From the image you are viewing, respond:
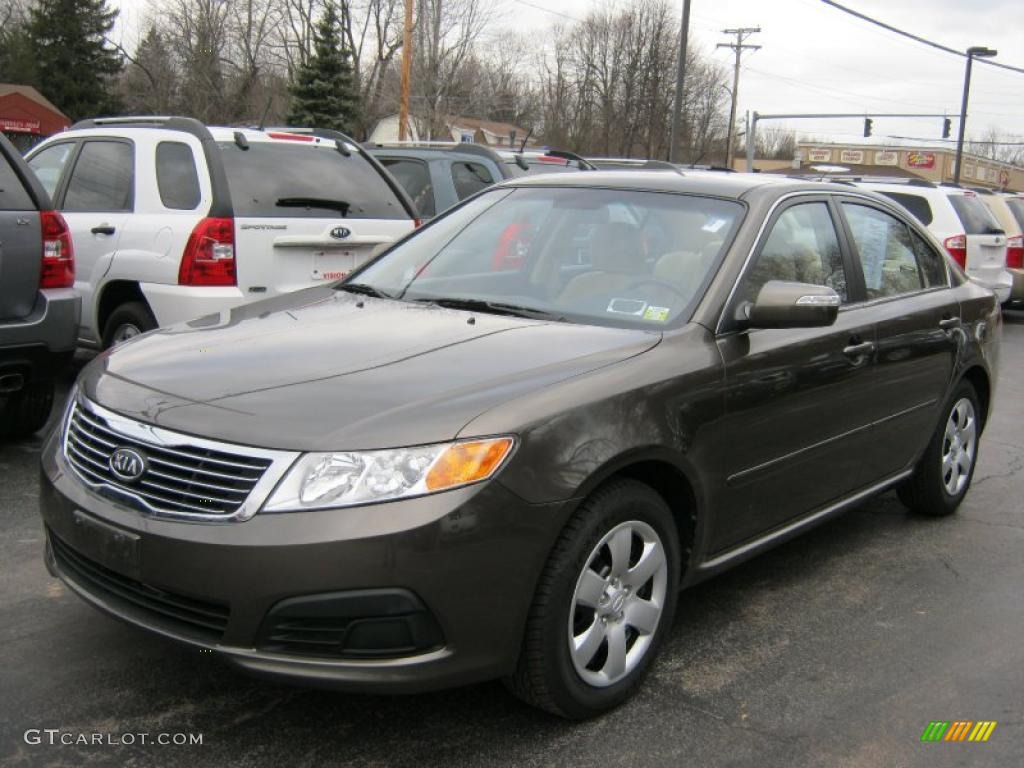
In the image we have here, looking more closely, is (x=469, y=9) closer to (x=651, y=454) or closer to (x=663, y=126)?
(x=663, y=126)

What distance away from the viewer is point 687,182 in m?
4.17

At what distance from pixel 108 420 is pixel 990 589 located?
11.7 feet

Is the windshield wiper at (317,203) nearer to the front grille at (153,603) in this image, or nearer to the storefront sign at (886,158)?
the front grille at (153,603)

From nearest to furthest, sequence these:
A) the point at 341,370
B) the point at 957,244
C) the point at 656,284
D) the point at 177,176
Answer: the point at 341,370 → the point at 656,284 → the point at 177,176 → the point at 957,244

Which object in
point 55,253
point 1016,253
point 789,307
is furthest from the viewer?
point 1016,253

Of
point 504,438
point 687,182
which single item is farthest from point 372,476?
point 687,182

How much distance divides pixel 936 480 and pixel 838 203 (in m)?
1.55

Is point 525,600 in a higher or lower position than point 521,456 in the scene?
lower

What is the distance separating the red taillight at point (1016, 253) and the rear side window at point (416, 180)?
9402 millimetres

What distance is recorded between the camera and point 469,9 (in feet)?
158

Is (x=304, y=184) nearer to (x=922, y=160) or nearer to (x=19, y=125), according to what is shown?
(x=19, y=125)

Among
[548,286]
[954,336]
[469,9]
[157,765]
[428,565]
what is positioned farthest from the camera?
A: [469,9]

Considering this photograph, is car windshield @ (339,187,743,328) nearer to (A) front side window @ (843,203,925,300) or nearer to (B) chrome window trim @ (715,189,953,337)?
(B) chrome window trim @ (715,189,953,337)

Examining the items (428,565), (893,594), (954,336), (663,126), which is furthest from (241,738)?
(663,126)
